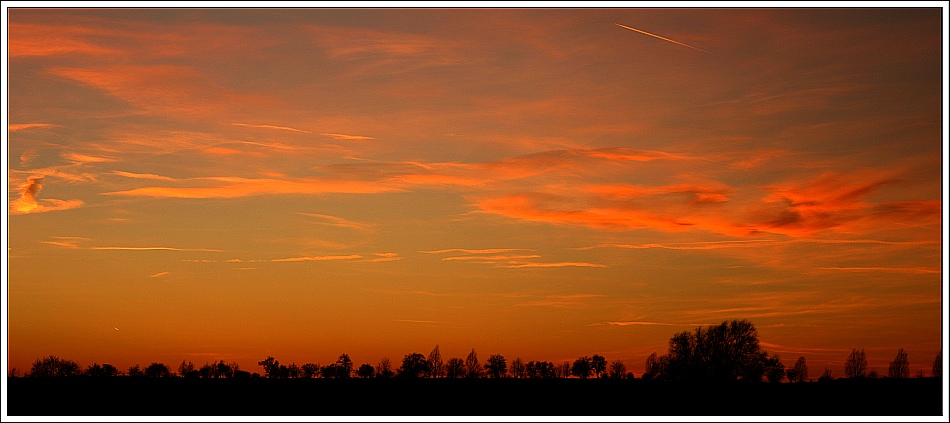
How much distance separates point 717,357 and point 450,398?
81819 millimetres

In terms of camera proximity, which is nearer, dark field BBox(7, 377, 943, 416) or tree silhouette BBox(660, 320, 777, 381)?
dark field BBox(7, 377, 943, 416)

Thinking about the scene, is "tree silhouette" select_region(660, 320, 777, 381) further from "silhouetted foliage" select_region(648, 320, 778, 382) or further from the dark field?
the dark field

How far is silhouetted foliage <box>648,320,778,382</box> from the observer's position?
13350 cm

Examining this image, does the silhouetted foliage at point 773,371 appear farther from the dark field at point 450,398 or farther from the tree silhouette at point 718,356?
the dark field at point 450,398

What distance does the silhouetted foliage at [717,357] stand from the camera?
133500mm

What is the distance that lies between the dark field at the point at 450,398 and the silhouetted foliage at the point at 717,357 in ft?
186

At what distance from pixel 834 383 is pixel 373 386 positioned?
37.0 m

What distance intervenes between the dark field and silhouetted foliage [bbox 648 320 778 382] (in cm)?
5684

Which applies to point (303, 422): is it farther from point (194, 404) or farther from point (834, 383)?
point (834, 383)

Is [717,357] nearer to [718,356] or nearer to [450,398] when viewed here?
[718,356]

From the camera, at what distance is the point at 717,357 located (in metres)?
135

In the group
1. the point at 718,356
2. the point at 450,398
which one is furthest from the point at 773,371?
→ the point at 450,398

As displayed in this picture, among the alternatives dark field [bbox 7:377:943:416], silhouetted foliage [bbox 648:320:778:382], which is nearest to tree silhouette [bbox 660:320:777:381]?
silhouetted foliage [bbox 648:320:778:382]

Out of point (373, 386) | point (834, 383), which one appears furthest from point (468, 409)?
point (834, 383)
